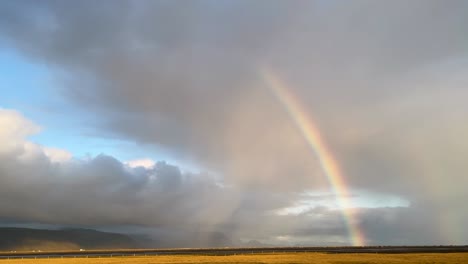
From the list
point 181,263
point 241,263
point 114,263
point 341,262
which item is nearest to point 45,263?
point 114,263

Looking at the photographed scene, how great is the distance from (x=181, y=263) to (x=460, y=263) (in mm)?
63195

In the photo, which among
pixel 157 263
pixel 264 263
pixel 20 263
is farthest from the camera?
pixel 20 263

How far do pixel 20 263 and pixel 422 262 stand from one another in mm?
108887

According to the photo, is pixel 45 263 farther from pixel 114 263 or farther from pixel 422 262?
pixel 422 262

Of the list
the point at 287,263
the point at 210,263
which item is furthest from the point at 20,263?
the point at 287,263

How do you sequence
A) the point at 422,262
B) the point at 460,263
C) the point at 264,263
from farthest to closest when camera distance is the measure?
1. the point at 264,263
2. the point at 422,262
3. the point at 460,263

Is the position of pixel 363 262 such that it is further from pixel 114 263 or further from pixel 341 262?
pixel 114 263

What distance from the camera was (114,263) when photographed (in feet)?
374

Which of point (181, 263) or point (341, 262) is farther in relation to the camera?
point (181, 263)

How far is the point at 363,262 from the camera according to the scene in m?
95.6

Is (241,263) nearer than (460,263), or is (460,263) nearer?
(460,263)

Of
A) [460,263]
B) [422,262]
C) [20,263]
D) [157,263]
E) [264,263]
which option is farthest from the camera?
[20,263]

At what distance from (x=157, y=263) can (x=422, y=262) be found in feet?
219

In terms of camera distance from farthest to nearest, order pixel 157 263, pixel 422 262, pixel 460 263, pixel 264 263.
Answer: pixel 157 263
pixel 264 263
pixel 422 262
pixel 460 263
